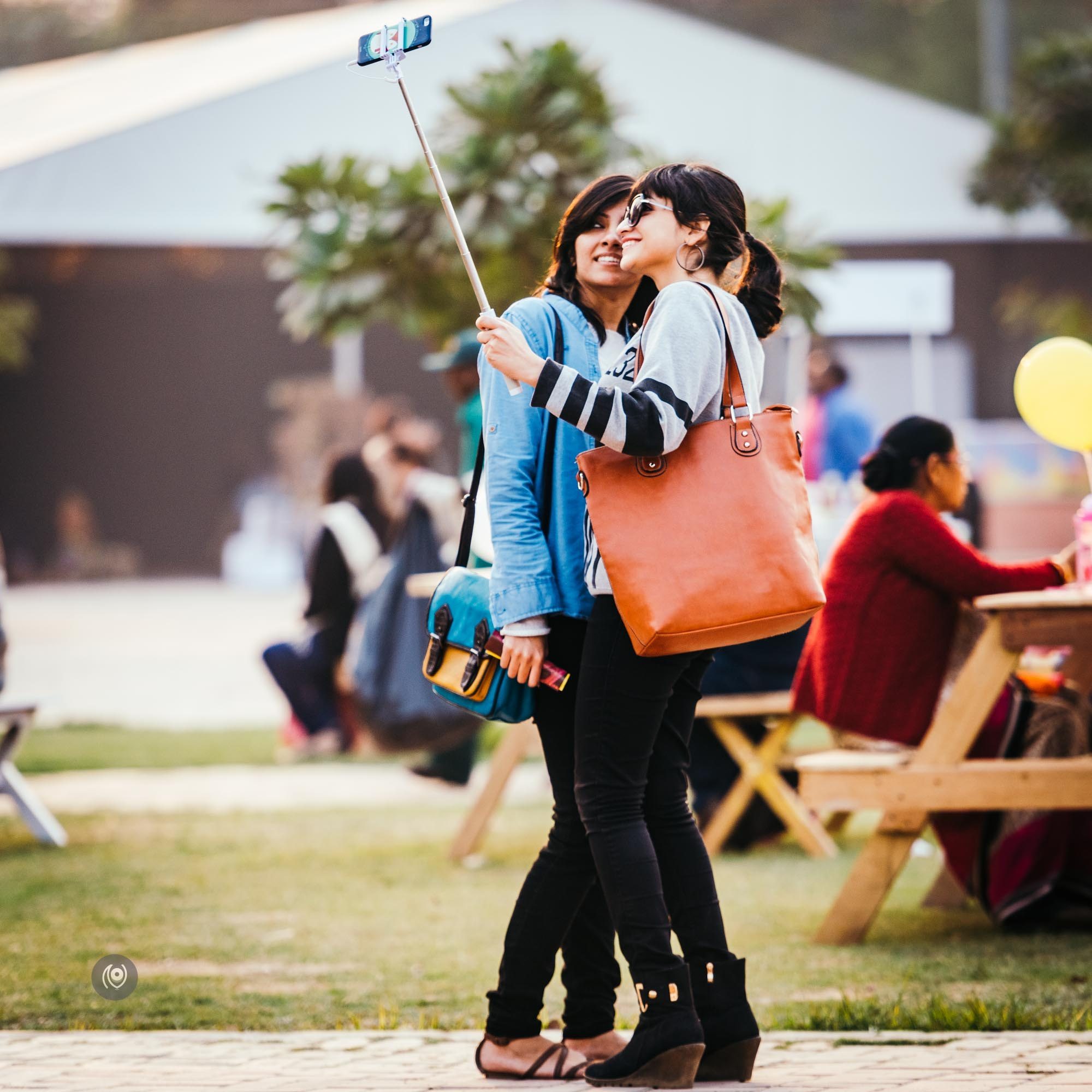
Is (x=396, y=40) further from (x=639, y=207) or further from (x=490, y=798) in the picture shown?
(x=490, y=798)

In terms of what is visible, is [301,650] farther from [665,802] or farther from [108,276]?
[108,276]

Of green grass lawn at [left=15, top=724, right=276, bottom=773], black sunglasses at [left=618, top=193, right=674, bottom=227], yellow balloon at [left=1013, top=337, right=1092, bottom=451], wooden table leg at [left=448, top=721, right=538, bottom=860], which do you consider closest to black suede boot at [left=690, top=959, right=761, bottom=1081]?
black sunglasses at [left=618, top=193, right=674, bottom=227]

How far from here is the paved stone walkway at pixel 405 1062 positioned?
3115 millimetres

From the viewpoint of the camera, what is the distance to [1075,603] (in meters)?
4.16

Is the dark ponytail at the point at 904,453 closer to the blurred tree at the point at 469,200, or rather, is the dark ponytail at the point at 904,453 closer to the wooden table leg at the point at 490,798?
the wooden table leg at the point at 490,798

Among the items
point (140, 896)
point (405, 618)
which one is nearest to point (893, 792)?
point (140, 896)

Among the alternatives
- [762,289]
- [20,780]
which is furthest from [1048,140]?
[762,289]

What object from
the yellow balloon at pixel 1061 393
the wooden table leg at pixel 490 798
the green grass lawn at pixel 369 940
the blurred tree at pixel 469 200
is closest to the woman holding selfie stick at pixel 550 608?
the green grass lawn at pixel 369 940

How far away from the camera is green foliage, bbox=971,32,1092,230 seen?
43.5 ft

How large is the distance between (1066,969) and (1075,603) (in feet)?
2.98

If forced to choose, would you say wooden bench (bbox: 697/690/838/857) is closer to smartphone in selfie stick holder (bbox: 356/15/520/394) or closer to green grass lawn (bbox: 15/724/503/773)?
smartphone in selfie stick holder (bbox: 356/15/520/394)

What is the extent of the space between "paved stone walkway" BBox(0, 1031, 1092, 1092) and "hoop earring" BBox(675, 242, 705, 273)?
5.01ft

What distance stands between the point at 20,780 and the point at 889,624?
11.5 ft

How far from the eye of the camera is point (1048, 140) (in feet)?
47.0
